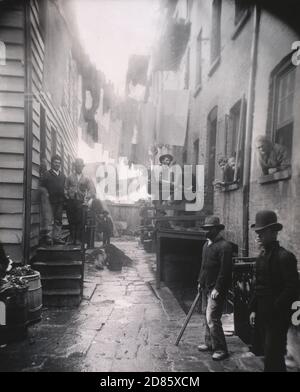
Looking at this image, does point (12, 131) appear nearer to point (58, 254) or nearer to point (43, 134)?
point (43, 134)

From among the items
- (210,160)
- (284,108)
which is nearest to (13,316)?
(284,108)

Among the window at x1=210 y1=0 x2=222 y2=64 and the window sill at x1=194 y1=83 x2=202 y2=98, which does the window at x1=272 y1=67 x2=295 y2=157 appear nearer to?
the window at x1=210 y1=0 x2=222 y2=64

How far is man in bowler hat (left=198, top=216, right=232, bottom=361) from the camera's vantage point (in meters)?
4.88

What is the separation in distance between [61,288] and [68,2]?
6482 millimetres

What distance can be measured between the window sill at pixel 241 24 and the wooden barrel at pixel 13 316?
21.2ft

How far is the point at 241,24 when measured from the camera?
7723 mm

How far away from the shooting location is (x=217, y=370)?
452 cm

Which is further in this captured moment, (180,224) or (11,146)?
(180,224)

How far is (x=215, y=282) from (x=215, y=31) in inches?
319

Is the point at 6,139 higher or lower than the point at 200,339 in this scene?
higher

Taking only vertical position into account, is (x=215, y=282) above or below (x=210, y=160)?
below
